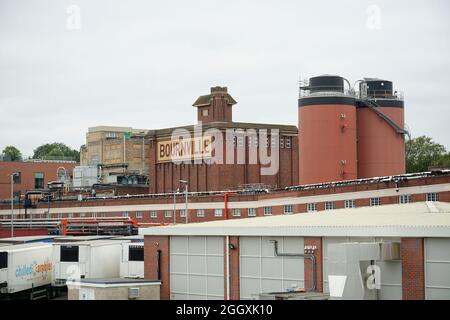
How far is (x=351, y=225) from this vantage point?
122 feet

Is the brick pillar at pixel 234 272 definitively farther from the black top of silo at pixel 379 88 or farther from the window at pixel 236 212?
the black top of silo at pixel 379 88

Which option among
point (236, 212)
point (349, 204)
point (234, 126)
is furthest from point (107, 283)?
point (234, 126)

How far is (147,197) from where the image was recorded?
9306cm

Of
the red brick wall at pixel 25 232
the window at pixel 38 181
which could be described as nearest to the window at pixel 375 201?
the red brick wall at pixel 25 232

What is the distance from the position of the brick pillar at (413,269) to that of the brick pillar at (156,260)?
13910 millimetres

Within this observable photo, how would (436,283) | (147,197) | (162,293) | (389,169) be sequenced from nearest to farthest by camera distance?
(436,283) < (162,293) < (389,169) < (147,197)

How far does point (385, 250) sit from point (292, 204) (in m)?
41.4

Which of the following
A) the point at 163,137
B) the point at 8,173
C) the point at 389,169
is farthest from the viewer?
the point at 8,173

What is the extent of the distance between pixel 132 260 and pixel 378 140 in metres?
35.8

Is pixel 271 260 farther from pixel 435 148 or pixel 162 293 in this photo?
pixel 435 148

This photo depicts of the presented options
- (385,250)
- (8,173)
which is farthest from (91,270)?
(8,173)

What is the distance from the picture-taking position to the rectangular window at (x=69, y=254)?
2089 inches

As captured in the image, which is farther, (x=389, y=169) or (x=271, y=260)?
(x=389, y=169)

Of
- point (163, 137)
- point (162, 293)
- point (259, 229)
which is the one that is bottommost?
point (162, 293)
